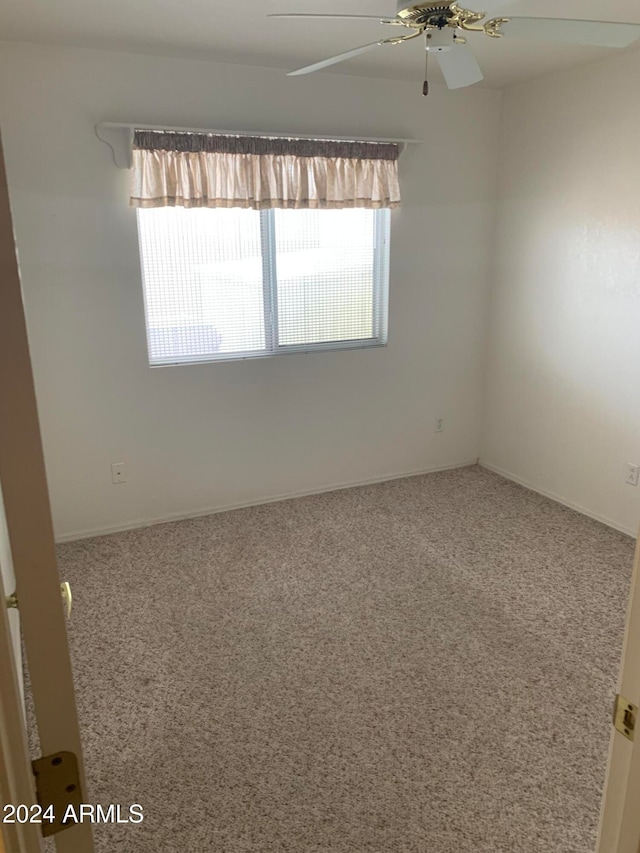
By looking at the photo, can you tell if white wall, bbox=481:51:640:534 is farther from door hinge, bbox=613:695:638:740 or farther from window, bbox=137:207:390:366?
door hinge, bbox=613:695:638:740

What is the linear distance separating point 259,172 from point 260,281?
24.3 inches

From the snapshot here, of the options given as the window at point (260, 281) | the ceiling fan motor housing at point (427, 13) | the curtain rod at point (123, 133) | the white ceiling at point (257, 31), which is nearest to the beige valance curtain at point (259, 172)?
the curtain rod at point (123, 133)

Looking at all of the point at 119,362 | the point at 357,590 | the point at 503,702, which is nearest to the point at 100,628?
the point at 357,590

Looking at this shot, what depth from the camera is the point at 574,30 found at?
6.34 feet

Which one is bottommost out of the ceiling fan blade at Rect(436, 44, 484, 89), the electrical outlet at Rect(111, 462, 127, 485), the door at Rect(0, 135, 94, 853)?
the electrical outlet at Rect(111, 462, 127, 485)

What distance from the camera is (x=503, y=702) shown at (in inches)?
87.5

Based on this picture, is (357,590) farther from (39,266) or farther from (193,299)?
(39,266)

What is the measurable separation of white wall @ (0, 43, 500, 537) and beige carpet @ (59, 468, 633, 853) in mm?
421

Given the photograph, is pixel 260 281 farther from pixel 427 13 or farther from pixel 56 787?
pixel 56 787

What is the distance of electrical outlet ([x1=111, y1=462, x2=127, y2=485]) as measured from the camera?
11.6ft

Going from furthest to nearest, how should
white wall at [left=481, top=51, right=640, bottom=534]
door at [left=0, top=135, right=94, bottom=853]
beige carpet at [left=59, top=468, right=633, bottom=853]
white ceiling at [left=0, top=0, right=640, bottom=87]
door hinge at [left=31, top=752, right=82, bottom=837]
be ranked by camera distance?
white wall at [left=481, top=51, right=640, bottom=534] < white ceiling at [left=0, top=0, right=640, bottom=87] < beige carpet at [left=59, top=468, right=633, bottom=853] < door hinge at [left=31, top=752, right=82, bottom=837] < door at [left=0, top=135, right=94, bottom=853]

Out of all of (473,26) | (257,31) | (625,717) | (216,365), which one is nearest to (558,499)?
(216,365)

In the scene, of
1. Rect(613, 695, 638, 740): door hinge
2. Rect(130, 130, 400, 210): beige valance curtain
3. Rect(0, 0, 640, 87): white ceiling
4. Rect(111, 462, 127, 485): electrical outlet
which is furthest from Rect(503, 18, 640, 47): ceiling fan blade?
Rect(111, 462, 127, 485): electrical outlet

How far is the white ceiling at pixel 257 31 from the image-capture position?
7.91 feet
